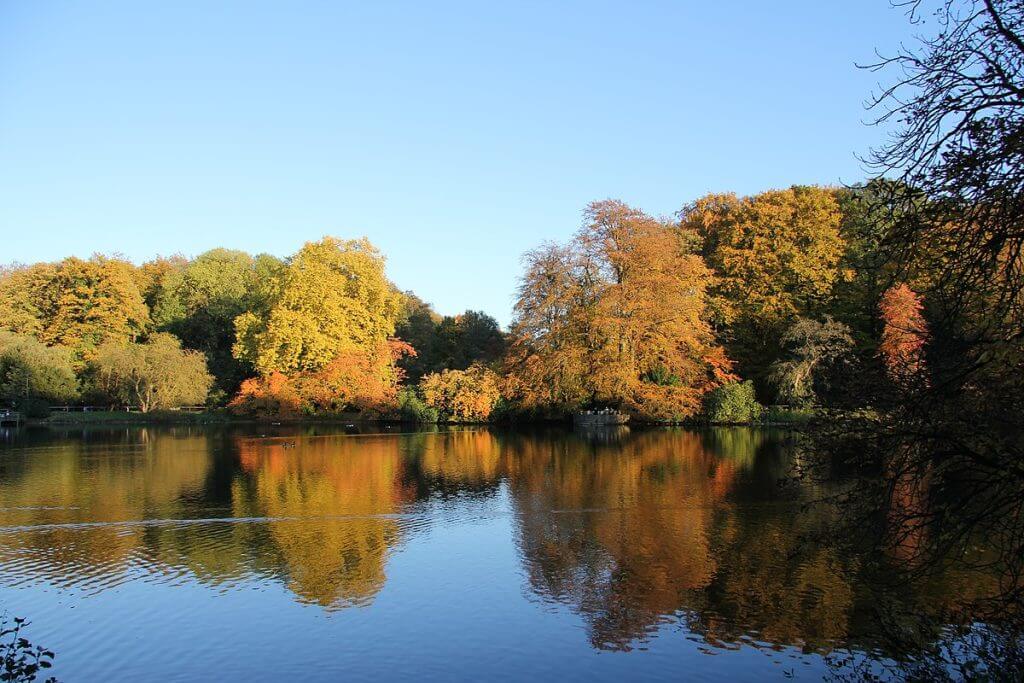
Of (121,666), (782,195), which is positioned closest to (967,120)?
(121,666)

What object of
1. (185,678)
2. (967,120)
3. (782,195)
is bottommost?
(185,678)

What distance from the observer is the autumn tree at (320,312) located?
4694 cm

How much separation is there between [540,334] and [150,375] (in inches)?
969

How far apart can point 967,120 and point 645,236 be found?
35290 millimetres

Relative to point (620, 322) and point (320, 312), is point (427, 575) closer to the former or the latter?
point (620, 322)

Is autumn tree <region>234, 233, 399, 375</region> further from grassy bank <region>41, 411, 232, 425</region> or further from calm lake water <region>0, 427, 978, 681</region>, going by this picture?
calm lake water <region>0, 427, 978, 681</region>

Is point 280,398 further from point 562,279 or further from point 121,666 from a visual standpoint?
point 121,666

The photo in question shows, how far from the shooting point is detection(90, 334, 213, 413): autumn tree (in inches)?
1905

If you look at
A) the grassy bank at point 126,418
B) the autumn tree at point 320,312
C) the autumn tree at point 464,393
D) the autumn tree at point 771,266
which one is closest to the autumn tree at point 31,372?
the grassy bank at point 126,418

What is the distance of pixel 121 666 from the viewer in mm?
9328

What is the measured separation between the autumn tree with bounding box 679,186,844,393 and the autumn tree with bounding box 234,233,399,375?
20841 millimetres

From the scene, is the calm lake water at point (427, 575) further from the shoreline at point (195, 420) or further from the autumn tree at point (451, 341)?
the autumn tree at point (451, 341)

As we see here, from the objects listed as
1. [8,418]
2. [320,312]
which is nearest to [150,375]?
[8,418]

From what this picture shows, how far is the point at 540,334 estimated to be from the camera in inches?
1682
